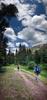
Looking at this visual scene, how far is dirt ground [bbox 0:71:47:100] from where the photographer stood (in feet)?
15.7

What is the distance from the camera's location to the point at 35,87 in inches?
200

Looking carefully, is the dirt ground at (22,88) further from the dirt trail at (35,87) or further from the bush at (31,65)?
the bush at (31,65)

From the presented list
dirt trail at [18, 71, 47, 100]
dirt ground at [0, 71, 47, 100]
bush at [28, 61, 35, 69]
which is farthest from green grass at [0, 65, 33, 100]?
bush at [28, 61, 35, 69]

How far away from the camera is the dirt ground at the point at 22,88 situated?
479 centimetres

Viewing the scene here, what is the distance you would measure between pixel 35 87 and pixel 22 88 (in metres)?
0.30

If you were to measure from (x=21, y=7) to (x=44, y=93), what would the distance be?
2.25 meters

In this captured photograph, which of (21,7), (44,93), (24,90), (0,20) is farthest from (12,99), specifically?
(21,7)

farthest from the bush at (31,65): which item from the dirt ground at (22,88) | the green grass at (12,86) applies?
the green grass at (12,86)

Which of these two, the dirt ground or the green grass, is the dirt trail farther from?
the green grass

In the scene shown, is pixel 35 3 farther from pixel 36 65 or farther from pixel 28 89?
pixel 28 89

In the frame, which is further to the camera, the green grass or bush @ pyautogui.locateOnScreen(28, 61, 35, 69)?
bush @ pyautogui.locateOnScreen(28, 61, 35, 69)

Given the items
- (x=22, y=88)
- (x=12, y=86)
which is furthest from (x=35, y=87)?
(x=12, y=86)

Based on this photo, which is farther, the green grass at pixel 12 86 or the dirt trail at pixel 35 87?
the dirt trail at pixel 35 87

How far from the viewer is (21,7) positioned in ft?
19.3
